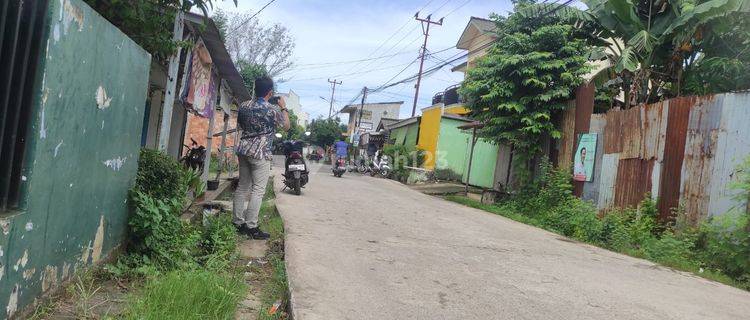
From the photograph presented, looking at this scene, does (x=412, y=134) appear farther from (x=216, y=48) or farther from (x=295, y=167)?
(x=216, y=48)

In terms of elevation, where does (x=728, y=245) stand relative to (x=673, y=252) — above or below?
above

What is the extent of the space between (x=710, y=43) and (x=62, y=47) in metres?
10.6

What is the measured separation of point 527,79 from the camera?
1191 centimetres

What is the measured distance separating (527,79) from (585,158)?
7.59 feet

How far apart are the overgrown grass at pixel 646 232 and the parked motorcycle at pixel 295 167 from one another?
4.16m

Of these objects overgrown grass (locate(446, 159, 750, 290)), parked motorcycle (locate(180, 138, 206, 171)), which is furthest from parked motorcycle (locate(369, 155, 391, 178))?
parked motorcycle (locate(180, 138, 206, 171))

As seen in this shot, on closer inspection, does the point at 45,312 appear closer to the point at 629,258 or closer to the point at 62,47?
the point at 62,47

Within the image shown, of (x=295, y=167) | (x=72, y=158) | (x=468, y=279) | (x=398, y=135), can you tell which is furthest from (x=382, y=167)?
(x=72, y=158)

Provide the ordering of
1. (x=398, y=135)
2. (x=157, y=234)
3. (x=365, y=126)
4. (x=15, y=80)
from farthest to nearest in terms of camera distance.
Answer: (x=365, y=126), (x=398, y=135), (x=157, y=234), (x=15, y=80)

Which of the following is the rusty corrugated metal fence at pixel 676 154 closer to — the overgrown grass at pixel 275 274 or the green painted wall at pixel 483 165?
the overgrown grass at pixel 275 274

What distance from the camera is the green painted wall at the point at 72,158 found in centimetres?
244

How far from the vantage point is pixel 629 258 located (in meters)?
6.89

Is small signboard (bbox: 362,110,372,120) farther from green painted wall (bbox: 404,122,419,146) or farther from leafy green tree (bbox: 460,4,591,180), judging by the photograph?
leafy green tree (bbox: 460,4,591,180)

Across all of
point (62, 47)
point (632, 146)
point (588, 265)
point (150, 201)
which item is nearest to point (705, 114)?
point (632, 146)
